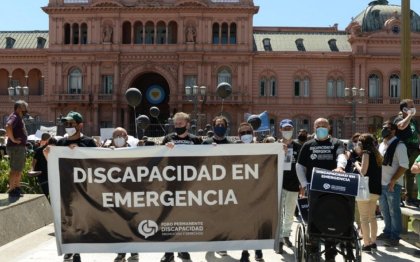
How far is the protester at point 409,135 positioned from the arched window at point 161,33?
39.2m

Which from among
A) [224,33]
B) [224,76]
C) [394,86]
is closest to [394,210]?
[224,76]

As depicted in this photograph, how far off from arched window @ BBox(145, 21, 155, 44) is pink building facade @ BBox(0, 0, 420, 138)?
9cm

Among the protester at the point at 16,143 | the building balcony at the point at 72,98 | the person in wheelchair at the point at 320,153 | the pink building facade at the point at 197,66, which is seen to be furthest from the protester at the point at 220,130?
the building balcony at the point at 72,98

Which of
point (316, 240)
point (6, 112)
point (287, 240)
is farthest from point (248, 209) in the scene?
point (6, 112)

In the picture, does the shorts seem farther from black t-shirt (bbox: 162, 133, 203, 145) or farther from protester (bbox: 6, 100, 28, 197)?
black t-shirt (bbox: 162, 133, 203, 145)

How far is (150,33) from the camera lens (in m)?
50.3

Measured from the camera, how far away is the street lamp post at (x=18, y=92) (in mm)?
37531

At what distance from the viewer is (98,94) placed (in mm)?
48719

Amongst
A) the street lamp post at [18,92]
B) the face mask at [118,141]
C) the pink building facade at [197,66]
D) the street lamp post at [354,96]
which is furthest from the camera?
the pink building facade at [197,66]

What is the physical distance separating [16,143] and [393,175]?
7.29 m

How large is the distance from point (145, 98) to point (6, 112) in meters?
12.7

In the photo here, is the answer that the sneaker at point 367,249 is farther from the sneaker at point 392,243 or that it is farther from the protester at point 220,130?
the protester at point 220,130

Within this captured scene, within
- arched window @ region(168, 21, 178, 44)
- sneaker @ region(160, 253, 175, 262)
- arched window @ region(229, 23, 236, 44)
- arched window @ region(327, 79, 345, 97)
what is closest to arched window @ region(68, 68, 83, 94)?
arched window @ region(168, 21, 178, 44)

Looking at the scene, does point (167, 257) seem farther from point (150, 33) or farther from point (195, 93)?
point (150, 33)
